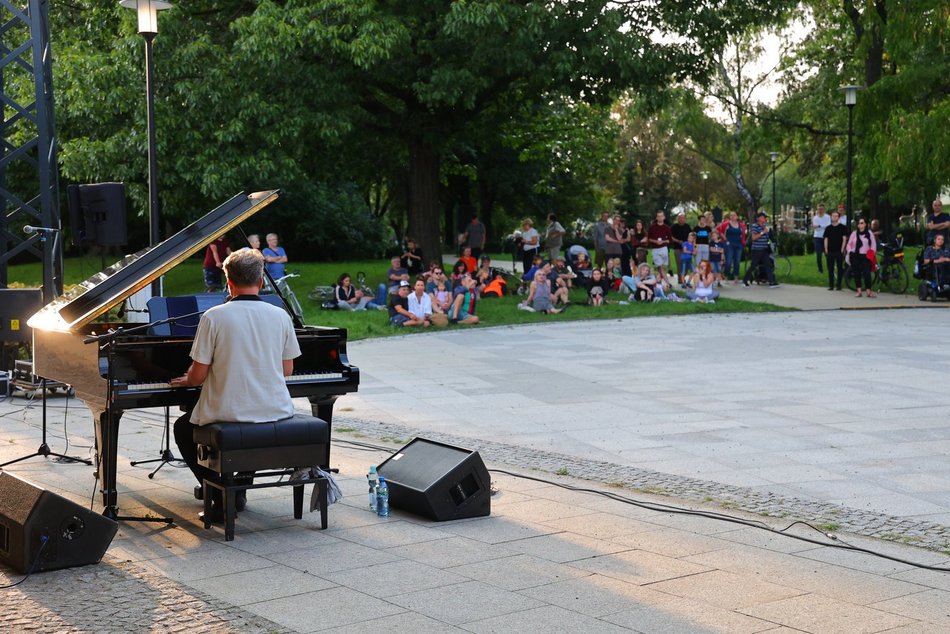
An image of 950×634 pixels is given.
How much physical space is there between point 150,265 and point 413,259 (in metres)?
18.6

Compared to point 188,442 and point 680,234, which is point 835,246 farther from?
point 188,442

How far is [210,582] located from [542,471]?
3.49 meters

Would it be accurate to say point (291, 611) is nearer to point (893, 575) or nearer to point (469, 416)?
point (893, 575)

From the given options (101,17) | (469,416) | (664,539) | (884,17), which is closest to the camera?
(664,539)

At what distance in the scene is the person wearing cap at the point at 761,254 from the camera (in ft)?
88.4

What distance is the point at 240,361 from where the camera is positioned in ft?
22.5

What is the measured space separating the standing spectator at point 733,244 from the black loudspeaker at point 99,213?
18.3 m

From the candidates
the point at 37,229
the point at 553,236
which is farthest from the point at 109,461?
the point at 553,236

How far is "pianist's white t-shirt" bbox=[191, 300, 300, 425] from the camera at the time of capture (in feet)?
22.5

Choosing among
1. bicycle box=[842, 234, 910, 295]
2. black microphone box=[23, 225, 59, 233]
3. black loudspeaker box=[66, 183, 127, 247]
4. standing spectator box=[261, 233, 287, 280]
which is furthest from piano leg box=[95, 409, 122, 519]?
bicycle box=[842, 234, 910, 295]

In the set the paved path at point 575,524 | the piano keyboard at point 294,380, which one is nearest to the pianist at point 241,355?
the piano keyboard at point 294,380

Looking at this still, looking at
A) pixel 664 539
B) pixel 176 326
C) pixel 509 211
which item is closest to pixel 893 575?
pixel 664 539

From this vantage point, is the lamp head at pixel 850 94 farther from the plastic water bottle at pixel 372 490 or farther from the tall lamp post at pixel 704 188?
the tall lamp post at pixel 704 188

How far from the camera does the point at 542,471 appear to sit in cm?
889
